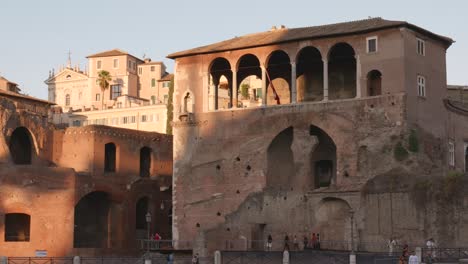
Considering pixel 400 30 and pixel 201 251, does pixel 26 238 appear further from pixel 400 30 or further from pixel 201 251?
pixel 400 30

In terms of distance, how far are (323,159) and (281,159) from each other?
2.49 meters

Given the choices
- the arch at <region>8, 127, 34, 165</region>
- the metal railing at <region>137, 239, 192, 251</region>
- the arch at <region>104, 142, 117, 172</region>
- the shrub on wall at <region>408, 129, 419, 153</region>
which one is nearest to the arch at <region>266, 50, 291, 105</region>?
the metal railing at <region>137, 239, 192, 251</region>

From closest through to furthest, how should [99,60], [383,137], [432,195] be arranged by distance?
[432,195] < [383,137] < [99,60]

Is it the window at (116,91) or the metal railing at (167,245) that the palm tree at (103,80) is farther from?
the metal railing at (167,245)

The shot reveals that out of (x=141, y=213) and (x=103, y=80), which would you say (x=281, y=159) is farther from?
(x=103, y=80)

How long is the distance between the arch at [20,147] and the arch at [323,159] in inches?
815

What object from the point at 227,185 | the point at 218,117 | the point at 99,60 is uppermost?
the point at 99,60

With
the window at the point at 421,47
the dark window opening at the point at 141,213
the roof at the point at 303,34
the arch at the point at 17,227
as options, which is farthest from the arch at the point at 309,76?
the arch at the point at 17,227

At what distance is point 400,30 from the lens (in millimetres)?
49688

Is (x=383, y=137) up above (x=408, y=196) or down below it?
above

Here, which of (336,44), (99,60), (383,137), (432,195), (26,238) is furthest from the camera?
(99,60)

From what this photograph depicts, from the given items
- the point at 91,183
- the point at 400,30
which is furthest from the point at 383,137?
the point at 91,183

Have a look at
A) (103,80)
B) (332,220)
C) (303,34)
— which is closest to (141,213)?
(303,34)

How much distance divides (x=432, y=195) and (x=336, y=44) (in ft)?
41.8
